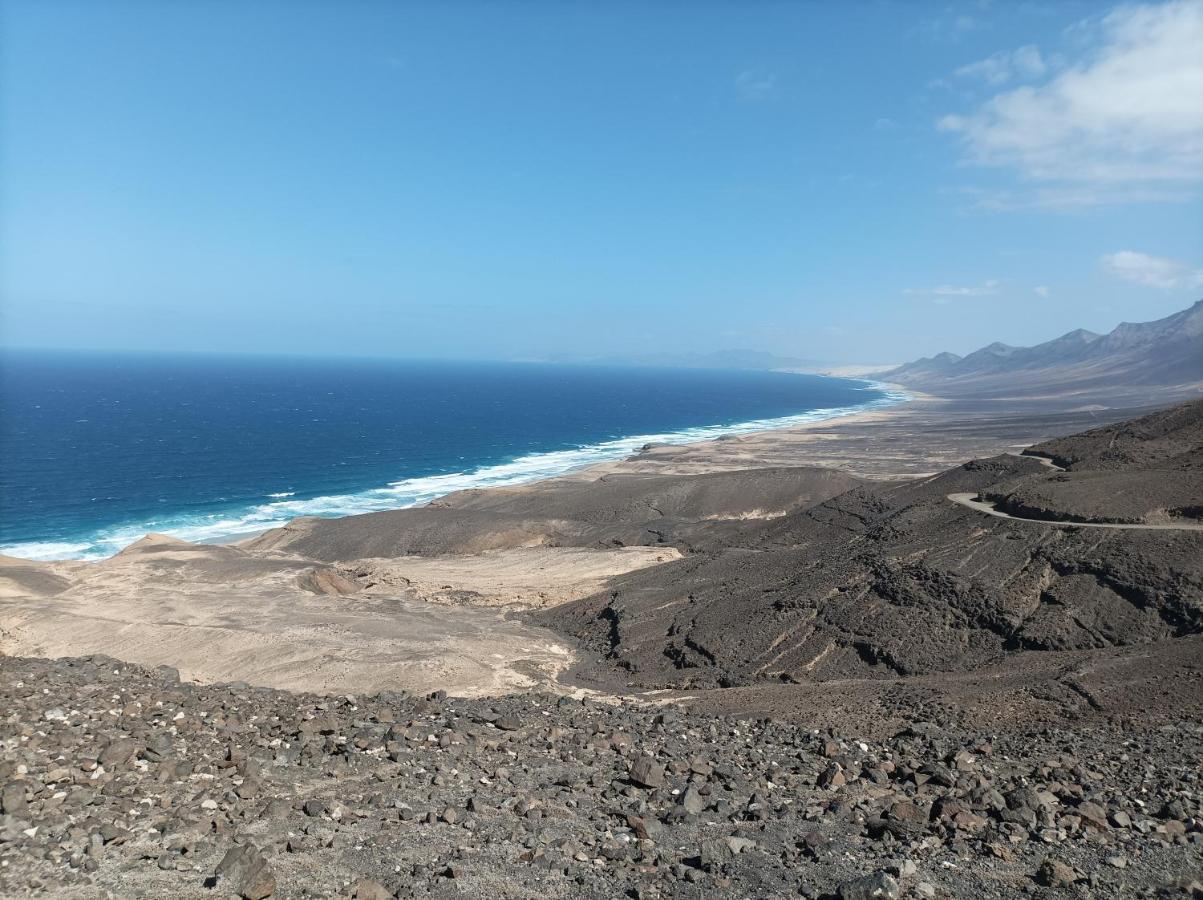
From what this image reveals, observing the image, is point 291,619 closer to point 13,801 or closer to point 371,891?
point 13,801

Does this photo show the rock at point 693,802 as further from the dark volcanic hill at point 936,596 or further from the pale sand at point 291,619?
the pale sand at point 291,619

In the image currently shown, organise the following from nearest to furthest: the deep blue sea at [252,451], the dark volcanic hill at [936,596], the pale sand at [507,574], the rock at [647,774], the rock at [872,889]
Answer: the rock at [872,889] → the rock at [647,774] → the dark volcanic hill at [936,596] → the pale sand at [507,574] → the deep blue sea at [252,451]

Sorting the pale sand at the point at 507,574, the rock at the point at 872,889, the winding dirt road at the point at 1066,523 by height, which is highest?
the winding dirt road at the point at 1066,523

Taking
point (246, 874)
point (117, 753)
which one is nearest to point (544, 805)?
point (246, 874)

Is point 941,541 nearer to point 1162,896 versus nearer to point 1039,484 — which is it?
point 1039,484

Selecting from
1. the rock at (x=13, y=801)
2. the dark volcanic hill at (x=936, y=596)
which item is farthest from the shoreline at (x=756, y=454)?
the rock at (x=13, y=801)

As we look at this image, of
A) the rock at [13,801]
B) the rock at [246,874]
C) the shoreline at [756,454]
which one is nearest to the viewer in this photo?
the rock at [246,874]

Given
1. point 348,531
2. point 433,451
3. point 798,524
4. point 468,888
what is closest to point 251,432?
point 433,451
